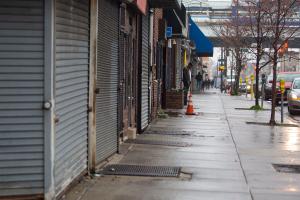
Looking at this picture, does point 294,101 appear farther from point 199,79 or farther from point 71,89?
point 199,79

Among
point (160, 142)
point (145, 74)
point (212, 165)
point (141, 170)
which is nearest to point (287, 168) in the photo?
point (212, 165)

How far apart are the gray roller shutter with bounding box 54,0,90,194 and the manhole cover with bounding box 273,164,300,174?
3202mm

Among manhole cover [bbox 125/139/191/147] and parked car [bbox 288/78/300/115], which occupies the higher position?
parked car [bbox 288/78/300/115]

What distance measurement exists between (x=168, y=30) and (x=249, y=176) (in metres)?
12.3

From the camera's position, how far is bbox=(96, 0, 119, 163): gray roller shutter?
906 cm

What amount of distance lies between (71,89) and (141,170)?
230cm

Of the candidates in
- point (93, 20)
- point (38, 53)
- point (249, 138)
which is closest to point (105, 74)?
point (93, 20)

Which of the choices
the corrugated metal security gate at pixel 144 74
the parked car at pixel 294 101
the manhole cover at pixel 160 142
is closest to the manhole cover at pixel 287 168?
the manhole cover at pixel 160 142

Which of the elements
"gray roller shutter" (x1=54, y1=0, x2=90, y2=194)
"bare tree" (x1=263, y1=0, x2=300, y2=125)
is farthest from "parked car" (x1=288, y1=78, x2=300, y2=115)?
"gray roller shutter" (x1=54, y1=0, x2=90, y2=194)

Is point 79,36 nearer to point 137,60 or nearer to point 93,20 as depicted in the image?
point 93,20

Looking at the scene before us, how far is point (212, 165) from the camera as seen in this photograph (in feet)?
32.1

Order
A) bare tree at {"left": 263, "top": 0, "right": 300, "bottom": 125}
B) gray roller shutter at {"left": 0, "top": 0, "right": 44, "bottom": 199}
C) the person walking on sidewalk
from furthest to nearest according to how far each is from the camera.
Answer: the person walking on sidewalk → bare tree at {"left": 263, "top": 0, "right": 300, "bottom": 125} → gray roller shutter at {"left": 0, "top": 0, "right": 44, "bottom": 199}

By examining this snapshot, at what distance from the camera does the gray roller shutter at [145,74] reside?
1428cm

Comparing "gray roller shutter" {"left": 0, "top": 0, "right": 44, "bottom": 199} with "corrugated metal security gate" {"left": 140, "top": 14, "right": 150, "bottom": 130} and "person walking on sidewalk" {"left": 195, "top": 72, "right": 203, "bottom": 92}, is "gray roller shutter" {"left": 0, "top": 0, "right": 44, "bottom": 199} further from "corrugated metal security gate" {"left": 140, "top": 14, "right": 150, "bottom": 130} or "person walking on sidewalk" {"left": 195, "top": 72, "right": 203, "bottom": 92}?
"person walking on sidewalk" {"left": 195, "top": 72, "right": 203, "bottom": 92}
